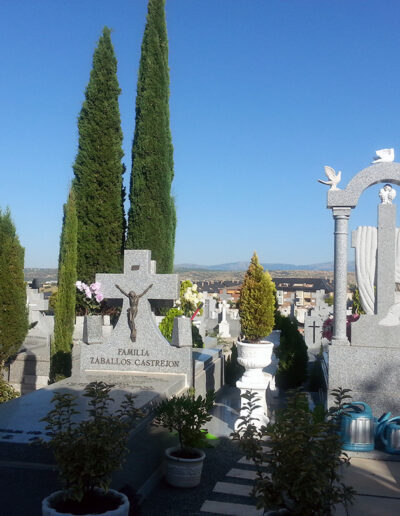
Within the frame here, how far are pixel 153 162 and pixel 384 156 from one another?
920cm

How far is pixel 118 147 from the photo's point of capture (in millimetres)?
15922

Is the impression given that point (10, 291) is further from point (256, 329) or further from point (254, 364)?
point (254, 364)

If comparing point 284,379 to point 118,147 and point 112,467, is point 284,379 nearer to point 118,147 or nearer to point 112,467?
point 112,467

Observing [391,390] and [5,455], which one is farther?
[391,390]

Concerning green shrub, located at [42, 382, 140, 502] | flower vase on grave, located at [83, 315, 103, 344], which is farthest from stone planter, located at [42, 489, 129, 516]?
flower vase on grave, located at [83, 315, 103, 344]

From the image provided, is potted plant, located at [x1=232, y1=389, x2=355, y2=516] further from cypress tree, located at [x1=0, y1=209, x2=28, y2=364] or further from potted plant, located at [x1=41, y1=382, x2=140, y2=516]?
cypress tree, located at [x1=0, y1=209, x2=28, y2=364]

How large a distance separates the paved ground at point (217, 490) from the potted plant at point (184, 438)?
129 mm

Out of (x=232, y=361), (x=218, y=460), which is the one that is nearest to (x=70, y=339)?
(x=232, y=361)

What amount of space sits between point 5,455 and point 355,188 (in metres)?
5.98

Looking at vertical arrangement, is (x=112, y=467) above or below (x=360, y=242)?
below

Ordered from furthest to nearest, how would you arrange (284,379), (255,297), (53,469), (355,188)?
(284,379) < (255,297) < (355,188) < (53,469)

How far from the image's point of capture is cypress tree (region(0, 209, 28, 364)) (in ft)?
31.2

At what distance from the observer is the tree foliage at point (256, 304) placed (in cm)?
832

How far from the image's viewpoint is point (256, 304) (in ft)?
27.8
